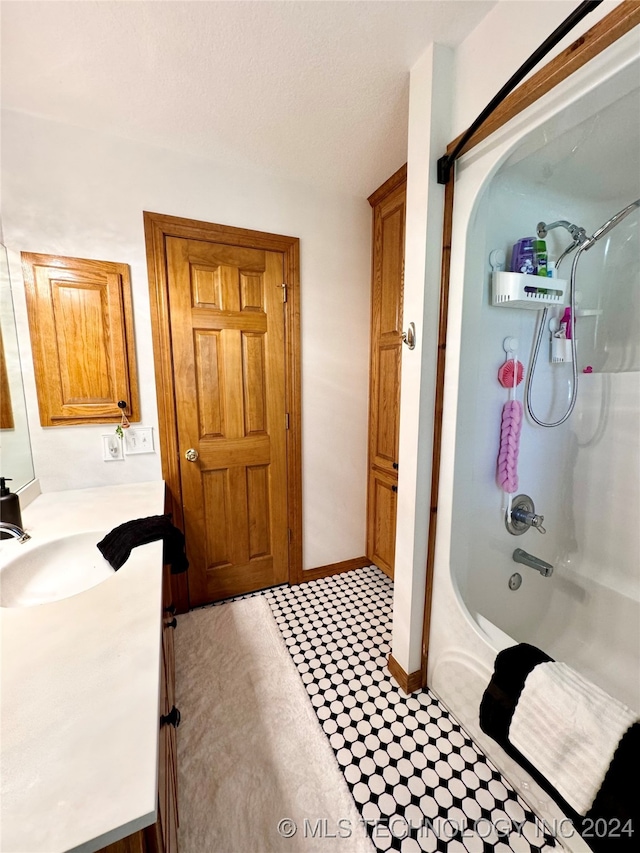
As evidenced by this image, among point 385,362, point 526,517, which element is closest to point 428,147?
point 385,362

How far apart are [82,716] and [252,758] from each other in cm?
98

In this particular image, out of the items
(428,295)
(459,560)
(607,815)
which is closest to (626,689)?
(459,560)

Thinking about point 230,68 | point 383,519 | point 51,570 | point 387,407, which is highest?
point 230,68

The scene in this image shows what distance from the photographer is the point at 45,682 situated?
0.65m

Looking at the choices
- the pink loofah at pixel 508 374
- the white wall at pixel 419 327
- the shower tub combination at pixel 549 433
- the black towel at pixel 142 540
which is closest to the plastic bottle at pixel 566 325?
the shower tub combination at pixel 549 433

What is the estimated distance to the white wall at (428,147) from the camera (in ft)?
3.14

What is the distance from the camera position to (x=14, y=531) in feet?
3.76

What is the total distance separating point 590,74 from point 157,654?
1.67m

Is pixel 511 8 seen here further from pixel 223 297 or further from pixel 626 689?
pixel 626 689

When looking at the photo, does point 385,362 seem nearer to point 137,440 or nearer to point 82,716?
point 137,440

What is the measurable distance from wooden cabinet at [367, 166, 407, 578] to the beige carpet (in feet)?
3.03

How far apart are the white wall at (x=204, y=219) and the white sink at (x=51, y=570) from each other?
562 millimetres

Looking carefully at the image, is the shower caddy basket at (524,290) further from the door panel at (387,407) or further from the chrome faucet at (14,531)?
the chrome faucet at (14,531)

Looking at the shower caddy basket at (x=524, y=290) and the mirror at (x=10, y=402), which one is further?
the mirror at (x=10, y=402)
